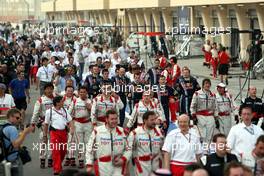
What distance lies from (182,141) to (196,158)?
1.00ft

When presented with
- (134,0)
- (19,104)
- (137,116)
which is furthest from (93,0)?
(137,116)

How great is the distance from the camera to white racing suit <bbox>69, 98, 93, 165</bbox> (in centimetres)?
1295

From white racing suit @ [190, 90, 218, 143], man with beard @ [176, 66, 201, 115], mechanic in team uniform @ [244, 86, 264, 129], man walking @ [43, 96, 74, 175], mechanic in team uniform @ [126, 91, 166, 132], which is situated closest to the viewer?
man walking @ [43, 96, 74, 175]

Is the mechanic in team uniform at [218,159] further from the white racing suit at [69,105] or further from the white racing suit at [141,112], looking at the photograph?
the white racing suit at [69,105]

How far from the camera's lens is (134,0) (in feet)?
173

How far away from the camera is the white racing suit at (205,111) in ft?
43.8

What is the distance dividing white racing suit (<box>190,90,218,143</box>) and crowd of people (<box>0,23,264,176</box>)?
0.02 m

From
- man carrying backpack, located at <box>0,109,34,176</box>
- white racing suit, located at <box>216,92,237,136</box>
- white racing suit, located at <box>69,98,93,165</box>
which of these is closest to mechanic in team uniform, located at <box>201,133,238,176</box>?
man carrying backpack, located at <box>0,109,34,176</box>

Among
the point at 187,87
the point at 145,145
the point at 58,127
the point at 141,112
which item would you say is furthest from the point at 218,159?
the point at 187,87

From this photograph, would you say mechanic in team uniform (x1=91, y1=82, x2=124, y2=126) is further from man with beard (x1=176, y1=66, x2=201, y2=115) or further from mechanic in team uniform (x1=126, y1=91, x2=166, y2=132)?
man with beard (x1=176, y1=66, x2=201, y2=115)

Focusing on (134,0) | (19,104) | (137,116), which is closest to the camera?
(137,116)

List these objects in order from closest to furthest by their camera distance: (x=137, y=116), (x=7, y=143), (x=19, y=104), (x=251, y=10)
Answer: (x=7, y=143)
(x=137, y=116)
(x=19, y=104)
(x=251, y=10)

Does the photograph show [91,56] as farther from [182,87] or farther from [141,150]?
[141,150]

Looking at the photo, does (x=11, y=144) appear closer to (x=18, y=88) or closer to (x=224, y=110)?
(x=224, y=110)
